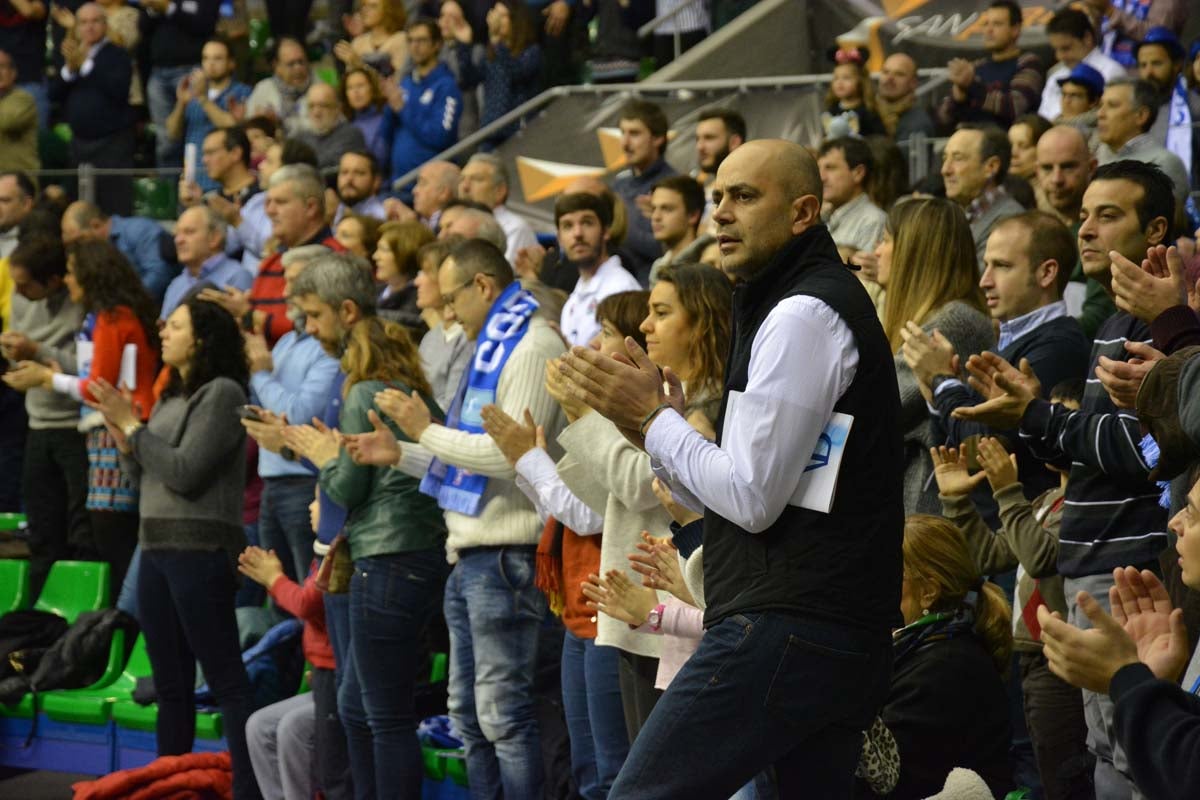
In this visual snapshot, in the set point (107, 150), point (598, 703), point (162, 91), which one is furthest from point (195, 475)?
point (162, 91)

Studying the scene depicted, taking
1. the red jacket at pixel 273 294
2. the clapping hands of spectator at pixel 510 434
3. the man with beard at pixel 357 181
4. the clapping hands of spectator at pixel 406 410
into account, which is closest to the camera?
the clapping hands of spectator at pixel 510 434

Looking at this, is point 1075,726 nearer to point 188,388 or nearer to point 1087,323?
point 1087,323

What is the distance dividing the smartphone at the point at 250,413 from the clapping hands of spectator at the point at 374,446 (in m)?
0.87

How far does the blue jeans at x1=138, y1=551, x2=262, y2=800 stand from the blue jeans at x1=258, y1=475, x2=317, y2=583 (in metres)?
0.44

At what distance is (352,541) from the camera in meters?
6.38

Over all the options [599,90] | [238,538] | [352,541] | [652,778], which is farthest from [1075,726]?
[599,90]

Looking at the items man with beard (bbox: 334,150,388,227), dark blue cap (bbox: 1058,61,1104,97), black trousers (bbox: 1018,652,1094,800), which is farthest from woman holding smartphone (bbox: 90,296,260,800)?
dark blue cap (bbox: 1058,61,1104,97)

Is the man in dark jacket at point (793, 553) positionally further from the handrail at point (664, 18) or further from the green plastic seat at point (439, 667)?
the handrail at point (664, 18)

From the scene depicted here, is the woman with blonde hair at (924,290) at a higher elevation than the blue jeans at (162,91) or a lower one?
higher

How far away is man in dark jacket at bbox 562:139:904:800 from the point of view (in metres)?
3.54

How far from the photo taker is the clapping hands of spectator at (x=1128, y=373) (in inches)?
161

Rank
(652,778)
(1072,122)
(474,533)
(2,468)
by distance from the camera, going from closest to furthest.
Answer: (652,778) → (474,533) → (1072,122) → (2,468)

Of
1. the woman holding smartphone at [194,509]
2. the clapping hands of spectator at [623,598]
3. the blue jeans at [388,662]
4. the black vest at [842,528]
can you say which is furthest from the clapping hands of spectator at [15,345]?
the black vest at [842,528]

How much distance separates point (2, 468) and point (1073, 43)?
6.33m
